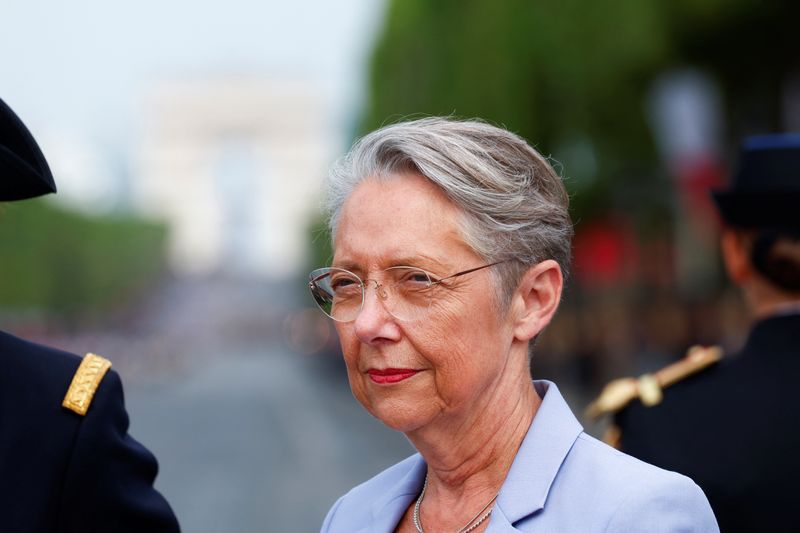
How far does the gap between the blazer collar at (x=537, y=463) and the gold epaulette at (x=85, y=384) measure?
1.92 feet

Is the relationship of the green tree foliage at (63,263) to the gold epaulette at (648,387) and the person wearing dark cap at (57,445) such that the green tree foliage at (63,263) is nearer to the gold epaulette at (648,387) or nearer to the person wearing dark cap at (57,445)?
the gold epaulette at (648,387)

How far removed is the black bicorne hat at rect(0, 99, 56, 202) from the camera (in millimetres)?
2344

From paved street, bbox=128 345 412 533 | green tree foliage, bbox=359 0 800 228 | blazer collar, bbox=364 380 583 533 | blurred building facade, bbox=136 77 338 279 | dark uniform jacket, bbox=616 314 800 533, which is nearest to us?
blazer collar, bbox=364 380 583 533

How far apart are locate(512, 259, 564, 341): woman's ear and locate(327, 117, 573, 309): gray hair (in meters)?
0.02

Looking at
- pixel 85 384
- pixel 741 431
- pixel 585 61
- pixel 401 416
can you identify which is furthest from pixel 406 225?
pixel 585 61

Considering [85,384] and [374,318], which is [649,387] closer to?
[374,318]

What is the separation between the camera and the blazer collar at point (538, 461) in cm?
213

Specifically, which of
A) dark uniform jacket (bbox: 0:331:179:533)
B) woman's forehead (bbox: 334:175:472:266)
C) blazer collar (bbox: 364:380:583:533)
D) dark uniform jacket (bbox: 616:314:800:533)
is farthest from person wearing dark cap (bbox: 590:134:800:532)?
dark uniform jacket (bbox: 0:331:179:533)

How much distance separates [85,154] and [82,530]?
288ft

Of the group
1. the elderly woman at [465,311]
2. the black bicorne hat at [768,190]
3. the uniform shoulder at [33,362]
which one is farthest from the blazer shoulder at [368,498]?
the black bicorne hat at [768,190]

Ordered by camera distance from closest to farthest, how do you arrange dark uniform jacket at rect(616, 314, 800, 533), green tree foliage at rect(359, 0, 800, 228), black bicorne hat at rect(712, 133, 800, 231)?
dark uniform jacket at rect(616, 314, 800, 533), black bicorne hat at rect(712, 133, 800, 231), green tree foliage at rect(359, 0, 800, 228)

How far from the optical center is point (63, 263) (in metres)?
45.9

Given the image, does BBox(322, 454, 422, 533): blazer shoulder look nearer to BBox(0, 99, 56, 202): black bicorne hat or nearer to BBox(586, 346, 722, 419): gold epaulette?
BBox(586, 346, 722, 419): gold epaulette

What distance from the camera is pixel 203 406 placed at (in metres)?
26.0
